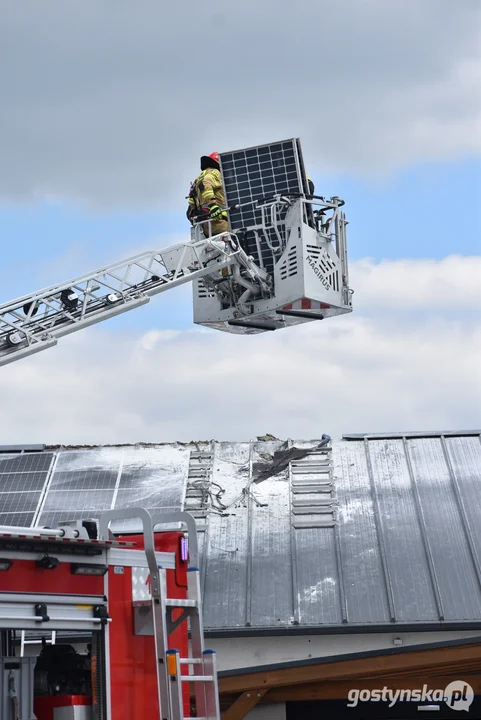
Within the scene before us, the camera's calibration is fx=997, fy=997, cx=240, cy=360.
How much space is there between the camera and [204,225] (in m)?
14.3

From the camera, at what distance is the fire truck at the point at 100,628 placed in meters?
7.54

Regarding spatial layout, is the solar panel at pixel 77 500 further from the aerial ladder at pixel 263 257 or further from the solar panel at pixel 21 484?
the aerial ladder at pixel 263 257

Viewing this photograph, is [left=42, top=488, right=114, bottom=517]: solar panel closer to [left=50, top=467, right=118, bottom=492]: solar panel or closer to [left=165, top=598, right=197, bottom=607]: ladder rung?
[left=50, top=467, right=118, bottom=492]: solar panel

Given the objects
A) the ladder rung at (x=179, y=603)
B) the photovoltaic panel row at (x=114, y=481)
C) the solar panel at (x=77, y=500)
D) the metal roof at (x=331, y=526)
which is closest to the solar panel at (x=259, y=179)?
the metal roof at (x=331, y=526)

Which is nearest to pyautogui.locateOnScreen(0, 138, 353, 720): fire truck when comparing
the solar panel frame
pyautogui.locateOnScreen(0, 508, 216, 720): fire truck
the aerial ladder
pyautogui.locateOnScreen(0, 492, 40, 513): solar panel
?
pyautogui.locateOnScreen(0, 508, 216, 720): fire truck

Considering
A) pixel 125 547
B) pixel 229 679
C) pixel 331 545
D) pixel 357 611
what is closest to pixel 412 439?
pixel 331 545

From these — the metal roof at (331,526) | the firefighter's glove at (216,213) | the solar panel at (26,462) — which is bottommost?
the metal roof at (331,526)

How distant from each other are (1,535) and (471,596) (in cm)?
877

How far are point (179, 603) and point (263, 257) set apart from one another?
287 inches

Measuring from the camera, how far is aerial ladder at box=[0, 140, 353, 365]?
13602 mm

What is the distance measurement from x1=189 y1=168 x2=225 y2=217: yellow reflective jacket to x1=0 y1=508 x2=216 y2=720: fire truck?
275 inches

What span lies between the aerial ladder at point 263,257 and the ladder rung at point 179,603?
5.64 meters

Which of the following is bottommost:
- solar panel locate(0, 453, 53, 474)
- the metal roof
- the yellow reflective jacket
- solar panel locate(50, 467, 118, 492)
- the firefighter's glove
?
the metal roof

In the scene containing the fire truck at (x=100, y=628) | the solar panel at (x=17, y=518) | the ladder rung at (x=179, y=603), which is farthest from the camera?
the solar panel at (x=17, y=518)
